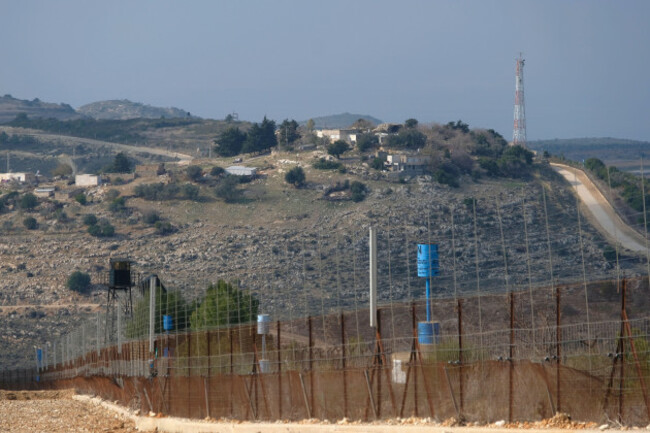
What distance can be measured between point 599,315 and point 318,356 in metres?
5.41

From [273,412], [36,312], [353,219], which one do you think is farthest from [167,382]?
[353,219]

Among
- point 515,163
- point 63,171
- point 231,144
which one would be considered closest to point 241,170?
point 231,144

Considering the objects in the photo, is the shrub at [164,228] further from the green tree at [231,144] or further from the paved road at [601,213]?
the green tree at [231,144]

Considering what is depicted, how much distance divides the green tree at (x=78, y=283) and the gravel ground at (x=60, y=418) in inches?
2095

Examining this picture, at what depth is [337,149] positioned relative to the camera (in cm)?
12594

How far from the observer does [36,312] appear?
81.2 metres

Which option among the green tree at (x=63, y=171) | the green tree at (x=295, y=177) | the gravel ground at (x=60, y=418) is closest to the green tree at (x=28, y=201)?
the green tree at (x=295, y=177)

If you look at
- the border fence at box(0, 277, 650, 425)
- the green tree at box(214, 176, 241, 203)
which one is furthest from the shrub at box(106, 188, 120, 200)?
the border fence at box(0, 277, 650, 425)

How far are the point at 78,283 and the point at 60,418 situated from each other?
62214 mm

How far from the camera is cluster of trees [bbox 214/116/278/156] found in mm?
143250

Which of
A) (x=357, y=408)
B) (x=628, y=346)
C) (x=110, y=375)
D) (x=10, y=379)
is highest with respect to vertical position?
(x=628, y=346)

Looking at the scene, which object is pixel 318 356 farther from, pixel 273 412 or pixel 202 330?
pixel 202 330

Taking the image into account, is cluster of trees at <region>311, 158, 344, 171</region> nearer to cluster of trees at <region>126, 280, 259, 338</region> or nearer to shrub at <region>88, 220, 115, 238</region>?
shrub at <region>88, 220, 115, 238</region>

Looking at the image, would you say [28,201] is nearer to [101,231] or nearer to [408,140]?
[101,231]
